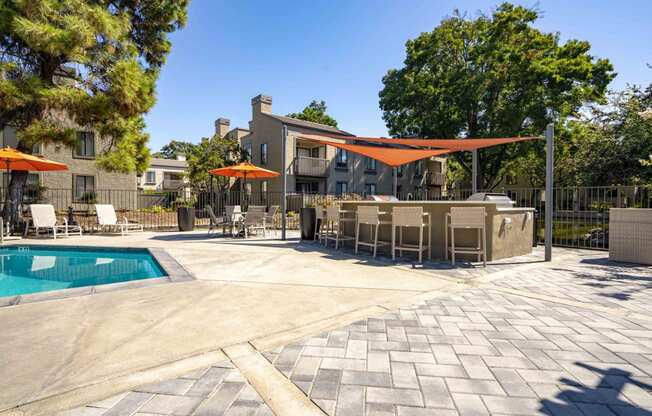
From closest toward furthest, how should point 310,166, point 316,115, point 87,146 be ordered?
point 87,146
point 310,166
point 316,115

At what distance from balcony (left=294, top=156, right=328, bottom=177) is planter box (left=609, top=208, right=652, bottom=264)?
1694 centimetres

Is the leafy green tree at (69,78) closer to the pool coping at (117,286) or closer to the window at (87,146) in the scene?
the window at (87,146)

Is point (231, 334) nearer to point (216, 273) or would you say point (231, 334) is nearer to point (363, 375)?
point (363, 375)

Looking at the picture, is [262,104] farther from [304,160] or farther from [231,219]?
[231,219]

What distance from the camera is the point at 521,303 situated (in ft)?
11.6

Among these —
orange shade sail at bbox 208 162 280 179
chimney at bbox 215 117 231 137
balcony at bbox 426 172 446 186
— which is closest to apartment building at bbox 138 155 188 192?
chimney at bbox 215 117 231 137

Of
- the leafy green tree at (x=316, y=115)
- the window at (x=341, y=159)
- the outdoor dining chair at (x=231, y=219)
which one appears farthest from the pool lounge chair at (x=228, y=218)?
the leafy green tree at (x=316, y=115)

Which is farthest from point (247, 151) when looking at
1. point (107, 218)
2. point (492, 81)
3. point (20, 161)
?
point (492, 81)

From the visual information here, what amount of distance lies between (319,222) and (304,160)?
41.1 feet

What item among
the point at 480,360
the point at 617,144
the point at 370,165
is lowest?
the point at 480,360

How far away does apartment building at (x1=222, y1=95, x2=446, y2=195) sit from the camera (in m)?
20.8

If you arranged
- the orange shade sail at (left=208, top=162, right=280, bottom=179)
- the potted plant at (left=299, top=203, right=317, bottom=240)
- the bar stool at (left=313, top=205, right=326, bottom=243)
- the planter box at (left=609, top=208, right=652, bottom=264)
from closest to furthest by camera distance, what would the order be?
the planter box at (left=609, top=208, right=652, bottom=264), the bar stool at (left=313, top=205, right=326, bottom=243), the potted plant at (left=299, top=203, right=317, bottom=240), the orange shade sail at (left=208, top=162, right=280, bottom=179)

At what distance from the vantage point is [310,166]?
2158cm

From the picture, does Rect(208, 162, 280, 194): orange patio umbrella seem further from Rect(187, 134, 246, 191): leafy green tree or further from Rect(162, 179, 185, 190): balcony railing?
Rect(162, 179, 185, 190): balcony railing
